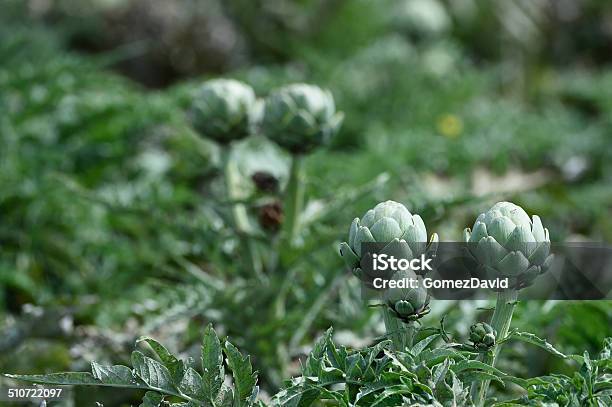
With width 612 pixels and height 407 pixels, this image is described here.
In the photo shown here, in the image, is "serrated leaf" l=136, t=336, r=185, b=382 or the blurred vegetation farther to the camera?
the blurred vegetation

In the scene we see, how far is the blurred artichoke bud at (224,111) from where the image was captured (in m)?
1.20

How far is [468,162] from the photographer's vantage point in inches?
88.0

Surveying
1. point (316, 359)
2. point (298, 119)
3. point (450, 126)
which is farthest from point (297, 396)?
point (450, 126)

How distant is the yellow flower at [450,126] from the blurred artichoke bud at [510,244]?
5.79ft

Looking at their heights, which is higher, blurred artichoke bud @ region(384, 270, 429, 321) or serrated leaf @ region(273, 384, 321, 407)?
blurred artichoke bud @ region(384, 270, 429, 321)

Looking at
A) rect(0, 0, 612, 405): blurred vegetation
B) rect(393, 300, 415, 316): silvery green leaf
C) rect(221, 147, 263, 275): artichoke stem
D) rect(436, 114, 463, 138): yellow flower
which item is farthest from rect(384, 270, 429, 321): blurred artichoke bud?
rect(436, 114, 463, 138): yellow flower

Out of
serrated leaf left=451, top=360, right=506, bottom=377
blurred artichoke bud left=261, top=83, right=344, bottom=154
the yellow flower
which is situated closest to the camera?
serrated leaf left=451, top=360, right=506, bottom=377

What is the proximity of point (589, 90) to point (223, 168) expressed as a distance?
1956 millimetres

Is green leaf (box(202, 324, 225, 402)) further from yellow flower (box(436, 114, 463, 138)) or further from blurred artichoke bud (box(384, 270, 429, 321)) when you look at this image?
yellow flower (box(436, 114, 463, 138))

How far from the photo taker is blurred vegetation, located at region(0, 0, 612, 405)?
126 cm

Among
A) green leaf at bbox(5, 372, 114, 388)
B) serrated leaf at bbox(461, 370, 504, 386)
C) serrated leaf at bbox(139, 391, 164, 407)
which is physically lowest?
serrated leaf at bbox(139, 391, 164, 407)

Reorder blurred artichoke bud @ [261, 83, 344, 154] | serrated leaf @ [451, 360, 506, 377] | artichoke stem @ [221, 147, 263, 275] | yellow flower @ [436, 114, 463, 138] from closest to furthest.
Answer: serrated leaf @ [451, 360, 506, 377] < blurred artichoke bud @ [261, 83, 344, 154] < artichoke stem @ [221, 147, 263, 275] < yellow flower @ [436, 114, 463, 138]

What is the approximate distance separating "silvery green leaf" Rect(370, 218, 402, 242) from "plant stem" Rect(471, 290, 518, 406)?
0.37 ft

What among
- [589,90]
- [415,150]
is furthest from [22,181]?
[589,90]
